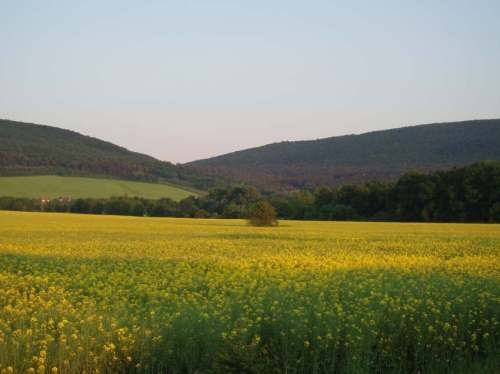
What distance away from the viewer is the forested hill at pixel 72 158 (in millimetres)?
100750

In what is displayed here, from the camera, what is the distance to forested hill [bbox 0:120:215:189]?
100750 mm

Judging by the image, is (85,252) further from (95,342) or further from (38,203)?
(38,203)

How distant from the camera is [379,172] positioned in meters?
97.9

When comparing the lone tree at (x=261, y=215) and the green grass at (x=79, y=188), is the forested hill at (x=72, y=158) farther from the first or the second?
the lone tree at (x=261, y=215)

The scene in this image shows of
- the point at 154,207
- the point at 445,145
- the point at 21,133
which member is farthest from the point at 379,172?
the point at 21,133

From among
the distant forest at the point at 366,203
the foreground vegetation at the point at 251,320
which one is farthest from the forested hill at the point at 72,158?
the foreground vegetation at the point at 251,320

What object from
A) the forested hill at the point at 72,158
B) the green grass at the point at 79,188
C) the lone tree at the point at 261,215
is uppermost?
the forested hill at the point at 72,158

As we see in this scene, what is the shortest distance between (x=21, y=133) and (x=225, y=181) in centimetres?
3773

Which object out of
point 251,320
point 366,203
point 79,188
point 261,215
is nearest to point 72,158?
point 79,188

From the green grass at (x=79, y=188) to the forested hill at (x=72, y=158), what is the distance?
3.71 meters

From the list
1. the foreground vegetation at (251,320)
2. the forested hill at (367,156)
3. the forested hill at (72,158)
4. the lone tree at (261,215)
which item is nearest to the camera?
the foreground vegetation at (251,320)

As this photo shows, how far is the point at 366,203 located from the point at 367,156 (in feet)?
162

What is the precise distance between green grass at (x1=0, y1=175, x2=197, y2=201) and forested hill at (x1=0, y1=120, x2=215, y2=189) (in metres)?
3.71

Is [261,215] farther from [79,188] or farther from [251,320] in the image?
[79,188]
